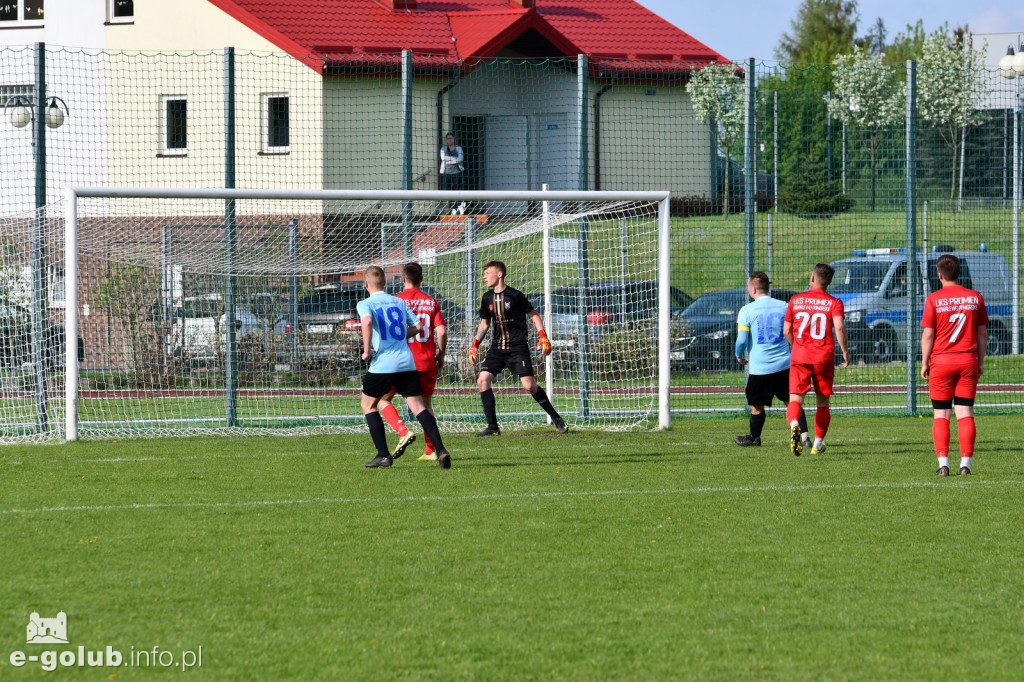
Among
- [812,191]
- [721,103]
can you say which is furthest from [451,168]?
[812,191]

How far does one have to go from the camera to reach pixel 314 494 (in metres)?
9.34

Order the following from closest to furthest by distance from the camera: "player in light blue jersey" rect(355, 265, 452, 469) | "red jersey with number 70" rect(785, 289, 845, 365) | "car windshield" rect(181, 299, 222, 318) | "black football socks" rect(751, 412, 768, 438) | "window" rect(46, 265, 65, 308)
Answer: "player in light blue jersey" rect(355, 265, 452, 469) < "red jersey with number 70" rect(785, 289, 845, 365) < "black football socks" rect(751, 412, 768, 438) < "window" rect(46, 265, 65, 308) < "car windshield" rect(181, 299, 222, 318)

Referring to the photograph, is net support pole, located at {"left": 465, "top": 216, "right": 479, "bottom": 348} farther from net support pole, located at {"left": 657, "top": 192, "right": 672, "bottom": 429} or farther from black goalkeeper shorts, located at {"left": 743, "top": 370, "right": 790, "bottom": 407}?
black goalkeeper shorts, located at {"left": 743, "top": 370, "right": 790, "bottom": 407}

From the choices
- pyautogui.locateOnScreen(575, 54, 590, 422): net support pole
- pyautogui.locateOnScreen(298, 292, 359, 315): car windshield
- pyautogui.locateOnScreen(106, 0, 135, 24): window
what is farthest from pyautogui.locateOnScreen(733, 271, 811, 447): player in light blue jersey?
pyautogui.locateOnScreen(106, 0, 135, 24): window

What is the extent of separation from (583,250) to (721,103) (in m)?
3.98

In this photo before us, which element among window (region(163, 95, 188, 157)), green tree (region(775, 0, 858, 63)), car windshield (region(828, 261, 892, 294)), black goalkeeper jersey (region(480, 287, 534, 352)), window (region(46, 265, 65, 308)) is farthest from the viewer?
green tree (region(775, 0, 858, 63))

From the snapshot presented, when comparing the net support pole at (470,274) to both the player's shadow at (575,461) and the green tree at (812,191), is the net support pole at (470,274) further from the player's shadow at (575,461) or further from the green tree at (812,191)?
the player's shadow at (575,461)

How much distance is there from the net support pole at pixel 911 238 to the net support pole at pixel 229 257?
27.9ft

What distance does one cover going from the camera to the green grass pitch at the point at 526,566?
5.11 m

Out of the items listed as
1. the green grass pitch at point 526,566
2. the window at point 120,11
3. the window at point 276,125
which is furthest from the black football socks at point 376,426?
the window at point 120,11

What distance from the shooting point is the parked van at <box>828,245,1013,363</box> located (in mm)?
16672

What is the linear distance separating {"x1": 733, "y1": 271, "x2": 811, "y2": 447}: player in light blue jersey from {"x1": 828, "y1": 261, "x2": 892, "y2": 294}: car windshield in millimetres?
5238

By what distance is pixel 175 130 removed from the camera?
50.0 feet

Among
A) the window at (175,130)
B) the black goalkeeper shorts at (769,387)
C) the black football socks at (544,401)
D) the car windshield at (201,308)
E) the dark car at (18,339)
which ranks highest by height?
the window at (175,130)
